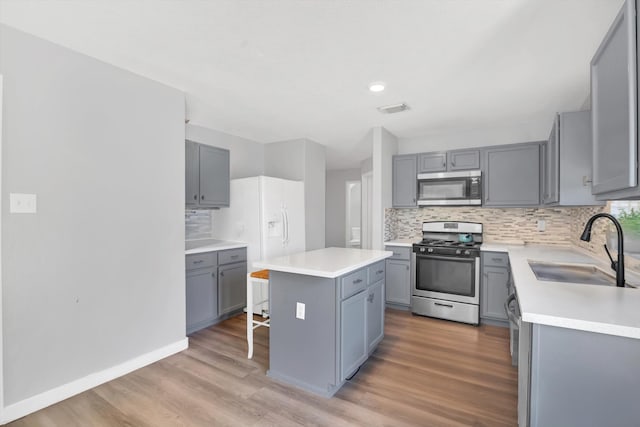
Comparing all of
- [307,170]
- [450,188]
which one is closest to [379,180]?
[450,188]

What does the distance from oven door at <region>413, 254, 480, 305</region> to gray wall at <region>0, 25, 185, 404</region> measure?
2776 mm

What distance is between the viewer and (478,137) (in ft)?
13.3

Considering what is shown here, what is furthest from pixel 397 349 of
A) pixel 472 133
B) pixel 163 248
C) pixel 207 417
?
pixel 472 133

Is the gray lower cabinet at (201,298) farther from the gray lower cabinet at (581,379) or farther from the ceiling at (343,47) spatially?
the gray lower cabinet at (581,379)

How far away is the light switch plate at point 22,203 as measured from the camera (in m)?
1.89

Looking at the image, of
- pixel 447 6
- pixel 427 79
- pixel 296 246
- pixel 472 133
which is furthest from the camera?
pixel 296 246

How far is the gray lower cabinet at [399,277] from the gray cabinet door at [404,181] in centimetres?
69

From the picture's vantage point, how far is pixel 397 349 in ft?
9.42

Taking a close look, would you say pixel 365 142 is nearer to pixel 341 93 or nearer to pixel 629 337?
pixel 341 93

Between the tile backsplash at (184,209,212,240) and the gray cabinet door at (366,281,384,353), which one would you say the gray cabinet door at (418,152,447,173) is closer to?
the gray cabinet door at (366,281,384,353)

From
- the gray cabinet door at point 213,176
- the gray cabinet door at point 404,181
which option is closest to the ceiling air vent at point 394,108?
the gray cabinet door at point 404,181

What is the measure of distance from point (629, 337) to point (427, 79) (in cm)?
218

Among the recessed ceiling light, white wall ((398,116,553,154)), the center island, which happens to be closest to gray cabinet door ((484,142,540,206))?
white wall ((398,116,553,154))

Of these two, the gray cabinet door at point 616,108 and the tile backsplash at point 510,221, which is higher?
the gray cabinet door at point 616,108
